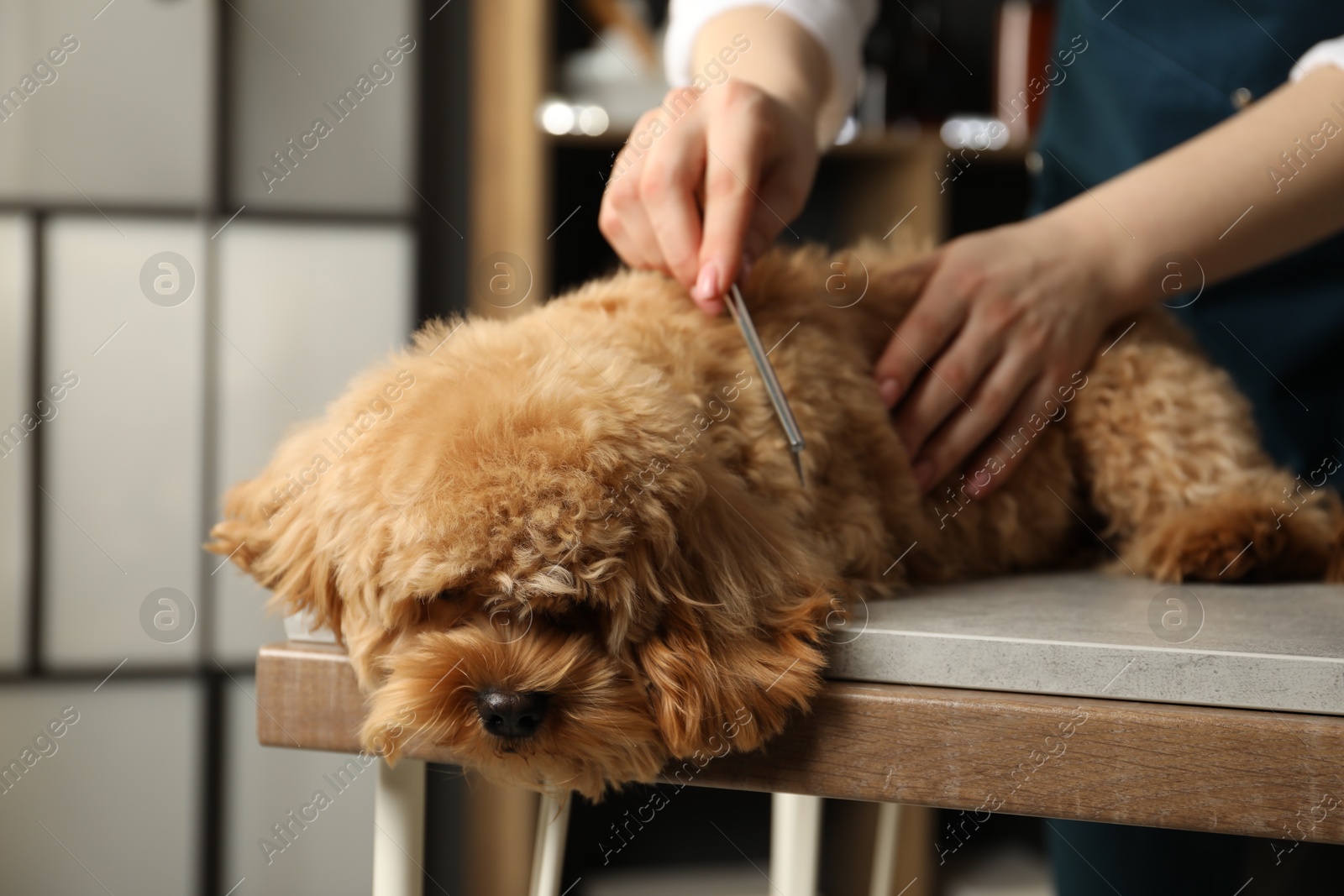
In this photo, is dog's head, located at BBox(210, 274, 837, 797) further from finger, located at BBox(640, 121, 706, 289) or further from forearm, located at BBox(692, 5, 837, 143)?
forearm, located at BBox(692, 5, 837, 143)

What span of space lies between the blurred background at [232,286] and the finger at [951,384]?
1110mm

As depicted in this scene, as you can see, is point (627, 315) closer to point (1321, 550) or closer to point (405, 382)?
point (405, 382)

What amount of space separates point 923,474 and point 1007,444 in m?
0.11

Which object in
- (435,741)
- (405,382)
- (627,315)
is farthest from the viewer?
(627,315)

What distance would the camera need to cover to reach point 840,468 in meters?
0.95

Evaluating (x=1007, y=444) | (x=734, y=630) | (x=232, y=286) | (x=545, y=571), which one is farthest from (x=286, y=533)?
(x=232, y=286)

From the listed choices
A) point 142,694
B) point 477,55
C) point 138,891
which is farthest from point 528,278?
point 138,891

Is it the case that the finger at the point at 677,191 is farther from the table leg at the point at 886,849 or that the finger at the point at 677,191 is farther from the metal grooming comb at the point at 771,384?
the table leg at the point at 886,849

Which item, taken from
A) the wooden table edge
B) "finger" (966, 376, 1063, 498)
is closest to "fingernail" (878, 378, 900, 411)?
"finger" (966, 376, 1063, 498)

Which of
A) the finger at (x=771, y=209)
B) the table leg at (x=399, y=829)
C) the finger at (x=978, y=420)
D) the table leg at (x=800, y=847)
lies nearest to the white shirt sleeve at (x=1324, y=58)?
the finger at (x=978, y=420)

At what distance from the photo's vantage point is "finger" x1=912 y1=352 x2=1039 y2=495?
997mm

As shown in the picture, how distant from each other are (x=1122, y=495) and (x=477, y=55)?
57.2 inches

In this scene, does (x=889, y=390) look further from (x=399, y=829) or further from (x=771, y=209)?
(x=399, y=829)

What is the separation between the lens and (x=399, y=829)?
0.72 meters
